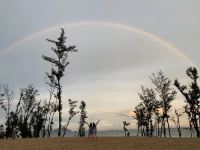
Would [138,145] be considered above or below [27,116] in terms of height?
below

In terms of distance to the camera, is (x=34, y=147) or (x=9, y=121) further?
(x=9, y=121)

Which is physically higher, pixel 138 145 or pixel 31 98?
pixel 31 98

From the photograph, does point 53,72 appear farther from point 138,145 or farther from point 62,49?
point 138,145

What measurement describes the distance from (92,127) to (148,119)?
2188 inches

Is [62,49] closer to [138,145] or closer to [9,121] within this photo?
[9,121]

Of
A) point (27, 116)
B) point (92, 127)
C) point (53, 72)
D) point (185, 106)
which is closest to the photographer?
→ point (92, 127)

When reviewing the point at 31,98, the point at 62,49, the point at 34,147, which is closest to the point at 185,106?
the point at 62,49

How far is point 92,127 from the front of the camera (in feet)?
140

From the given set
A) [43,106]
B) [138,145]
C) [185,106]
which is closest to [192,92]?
[185,106]

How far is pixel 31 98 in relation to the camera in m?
93.1

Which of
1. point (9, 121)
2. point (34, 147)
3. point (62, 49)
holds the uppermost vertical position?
point (62, 49)

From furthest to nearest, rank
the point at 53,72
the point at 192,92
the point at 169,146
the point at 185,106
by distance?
the point at 185,106, the point at 192,92, the point at 53,72, the point at 169,146

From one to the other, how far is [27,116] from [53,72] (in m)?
26.6

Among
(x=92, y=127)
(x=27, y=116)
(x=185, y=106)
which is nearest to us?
(x=92, y=127)
